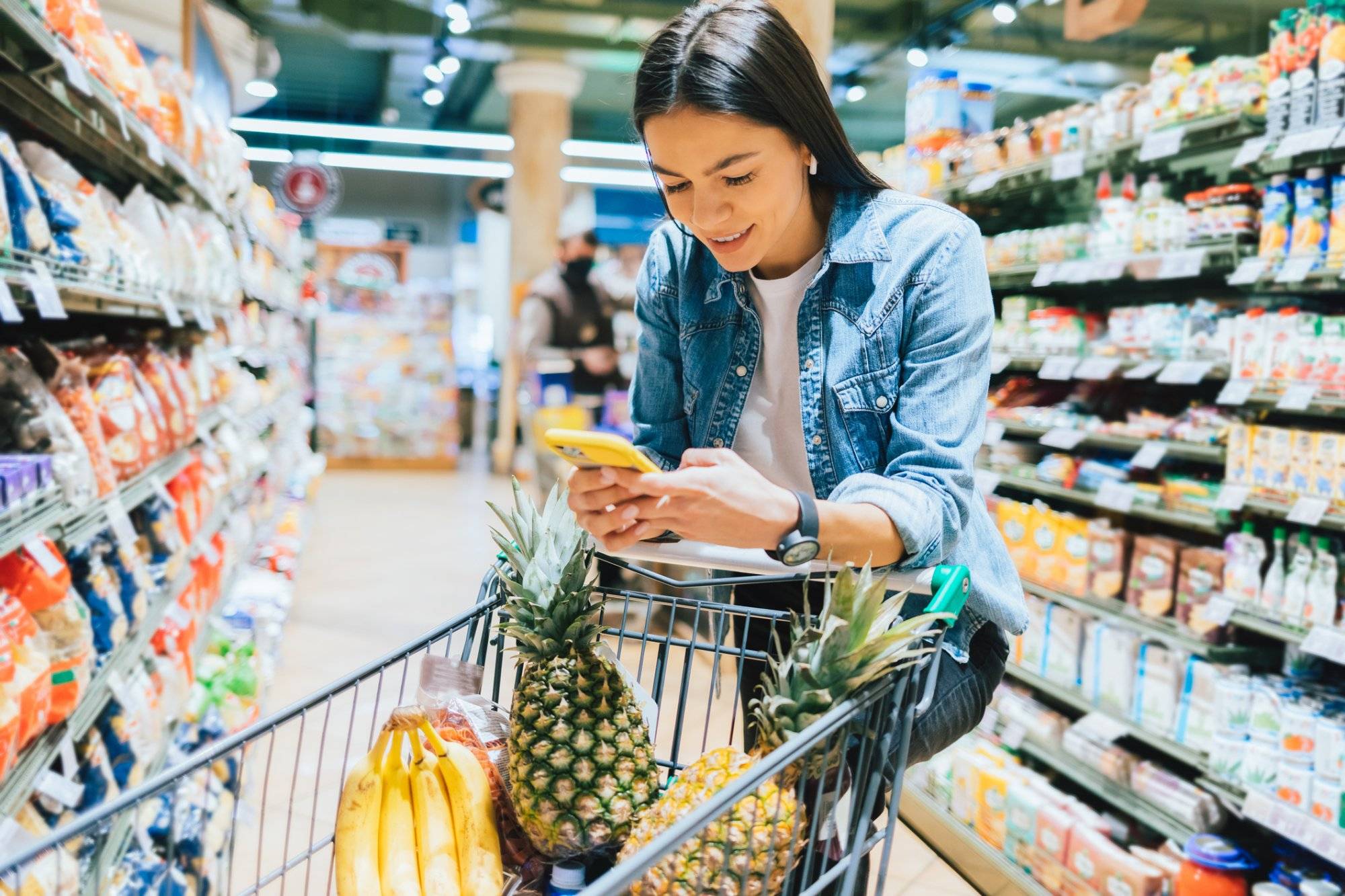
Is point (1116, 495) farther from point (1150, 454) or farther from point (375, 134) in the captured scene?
point (375, 134)

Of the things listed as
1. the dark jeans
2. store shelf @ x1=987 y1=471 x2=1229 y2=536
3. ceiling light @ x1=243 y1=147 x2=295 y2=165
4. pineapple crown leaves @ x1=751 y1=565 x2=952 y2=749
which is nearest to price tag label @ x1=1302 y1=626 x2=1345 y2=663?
store shelf @ x1=987 y1=471 x2=1229 y2=536

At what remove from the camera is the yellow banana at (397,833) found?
3.48 ft

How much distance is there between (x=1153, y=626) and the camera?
2992 mm

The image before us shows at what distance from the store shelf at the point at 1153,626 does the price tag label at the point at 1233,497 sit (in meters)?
0.35

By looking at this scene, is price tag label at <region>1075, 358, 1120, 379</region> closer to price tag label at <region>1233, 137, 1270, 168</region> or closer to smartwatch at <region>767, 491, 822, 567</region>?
price tag label at <region>1233, 137, 1270, 168</region>

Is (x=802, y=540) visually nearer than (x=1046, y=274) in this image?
Yes

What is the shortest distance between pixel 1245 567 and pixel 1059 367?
0.79 meters

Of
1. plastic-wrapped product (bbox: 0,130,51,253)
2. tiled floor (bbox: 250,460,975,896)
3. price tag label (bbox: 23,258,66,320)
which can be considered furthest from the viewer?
tiled floor (bbox: 250,460,975,896)

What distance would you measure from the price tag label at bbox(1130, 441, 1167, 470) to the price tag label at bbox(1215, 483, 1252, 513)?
214 mm

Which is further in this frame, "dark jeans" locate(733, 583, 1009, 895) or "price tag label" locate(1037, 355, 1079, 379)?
"price tag label" locate(1037, 355, 1079, 379)

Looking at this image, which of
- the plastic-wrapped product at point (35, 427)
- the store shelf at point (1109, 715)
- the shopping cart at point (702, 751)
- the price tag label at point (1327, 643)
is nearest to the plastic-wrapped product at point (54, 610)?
the plastic-wrapped product at point (35, 427)

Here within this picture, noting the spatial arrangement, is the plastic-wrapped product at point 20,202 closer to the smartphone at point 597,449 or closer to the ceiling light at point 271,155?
the smartphone at point 597,449

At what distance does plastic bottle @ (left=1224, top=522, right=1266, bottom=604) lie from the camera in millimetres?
2689

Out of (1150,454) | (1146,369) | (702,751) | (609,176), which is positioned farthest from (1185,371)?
(609,176)
